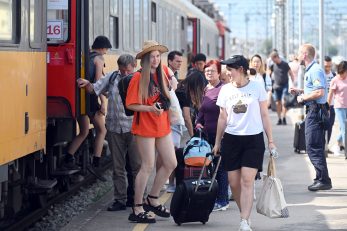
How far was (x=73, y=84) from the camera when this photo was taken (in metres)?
11.6

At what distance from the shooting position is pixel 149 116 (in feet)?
34.3

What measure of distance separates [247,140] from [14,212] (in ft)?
8.94

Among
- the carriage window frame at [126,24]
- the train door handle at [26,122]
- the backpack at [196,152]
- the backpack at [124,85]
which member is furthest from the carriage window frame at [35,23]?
the carriage window frame at [126,24]

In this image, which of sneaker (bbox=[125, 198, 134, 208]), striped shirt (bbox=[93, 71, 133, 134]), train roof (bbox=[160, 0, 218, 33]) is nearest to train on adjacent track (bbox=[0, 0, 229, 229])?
striped shirt (bbox=[93, 71, 133, 134])

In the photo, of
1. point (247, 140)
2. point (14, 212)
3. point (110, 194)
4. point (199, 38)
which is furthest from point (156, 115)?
point (199, 38)

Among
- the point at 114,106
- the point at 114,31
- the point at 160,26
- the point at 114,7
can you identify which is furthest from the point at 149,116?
the point at 160,26

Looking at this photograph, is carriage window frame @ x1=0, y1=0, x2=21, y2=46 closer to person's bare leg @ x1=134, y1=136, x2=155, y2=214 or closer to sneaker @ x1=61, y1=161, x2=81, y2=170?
person's bare leg @ x1=134, y1=136, x2=155, y2=214

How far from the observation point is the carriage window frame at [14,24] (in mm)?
8898

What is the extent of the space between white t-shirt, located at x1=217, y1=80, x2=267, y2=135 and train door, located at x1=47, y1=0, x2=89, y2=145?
7.53 ft

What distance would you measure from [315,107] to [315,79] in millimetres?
367

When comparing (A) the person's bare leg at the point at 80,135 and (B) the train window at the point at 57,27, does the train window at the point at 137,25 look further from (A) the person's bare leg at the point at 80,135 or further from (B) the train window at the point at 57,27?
(B) the train window at the point at 57,27

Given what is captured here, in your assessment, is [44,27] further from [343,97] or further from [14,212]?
[343,97]

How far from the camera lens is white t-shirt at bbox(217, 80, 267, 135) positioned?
9.84 metres

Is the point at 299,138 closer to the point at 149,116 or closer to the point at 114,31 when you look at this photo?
the point at 114,31
